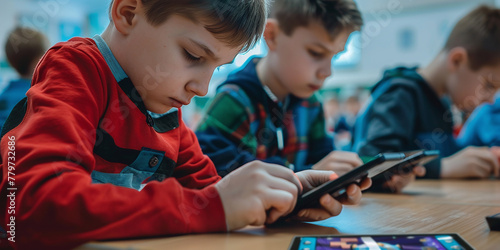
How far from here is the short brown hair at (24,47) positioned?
1059mm

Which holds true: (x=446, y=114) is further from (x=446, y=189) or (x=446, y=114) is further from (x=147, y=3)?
(x=147, y=3)

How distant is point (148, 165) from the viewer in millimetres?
610

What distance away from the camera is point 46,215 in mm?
377

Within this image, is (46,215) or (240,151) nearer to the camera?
(46,215)

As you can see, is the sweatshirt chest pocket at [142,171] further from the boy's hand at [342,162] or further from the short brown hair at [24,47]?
the short brown hair at [24,47]

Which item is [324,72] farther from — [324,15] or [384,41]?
[384,41]

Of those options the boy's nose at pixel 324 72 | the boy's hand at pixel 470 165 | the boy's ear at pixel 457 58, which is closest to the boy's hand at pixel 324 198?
the boy's nose at pixel 324 72

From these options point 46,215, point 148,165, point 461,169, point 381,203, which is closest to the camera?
point 46,215

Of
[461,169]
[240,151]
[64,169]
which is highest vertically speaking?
[64,169]

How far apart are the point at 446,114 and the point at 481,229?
1023 millimetres

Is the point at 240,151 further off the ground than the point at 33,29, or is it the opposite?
the point at 33,29

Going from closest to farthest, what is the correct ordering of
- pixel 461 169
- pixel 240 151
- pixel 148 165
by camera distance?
pixel 148 165 < pixel 240 151 < pixel 461 169

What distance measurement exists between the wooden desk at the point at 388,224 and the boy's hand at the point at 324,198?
0.01 metres

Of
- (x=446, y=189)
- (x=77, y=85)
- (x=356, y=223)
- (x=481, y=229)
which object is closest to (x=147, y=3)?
(x=77, y=85)
